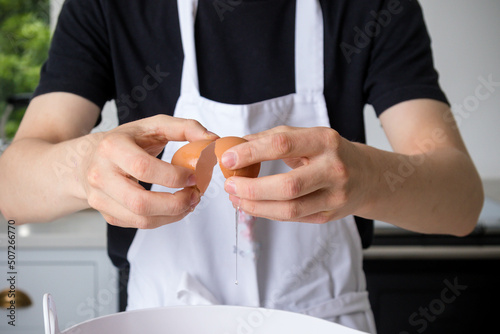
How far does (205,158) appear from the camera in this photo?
0.60 metres

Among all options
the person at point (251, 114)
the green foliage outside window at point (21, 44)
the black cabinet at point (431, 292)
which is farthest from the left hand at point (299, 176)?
the green foliage outside window at point (21, 44)

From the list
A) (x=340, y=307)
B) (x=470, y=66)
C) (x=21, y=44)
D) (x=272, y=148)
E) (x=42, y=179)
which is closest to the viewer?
(x=272, y=148)

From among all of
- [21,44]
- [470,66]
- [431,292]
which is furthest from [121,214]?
[21,44]

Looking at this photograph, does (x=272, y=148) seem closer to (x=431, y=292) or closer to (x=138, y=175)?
(x=138, y=175)

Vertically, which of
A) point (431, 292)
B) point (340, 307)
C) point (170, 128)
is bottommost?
point (431, 292)

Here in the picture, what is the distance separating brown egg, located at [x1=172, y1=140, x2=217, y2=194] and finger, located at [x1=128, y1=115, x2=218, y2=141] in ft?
0.04

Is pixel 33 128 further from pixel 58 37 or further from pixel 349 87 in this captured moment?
pixel 349 87

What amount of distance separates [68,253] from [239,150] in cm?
102

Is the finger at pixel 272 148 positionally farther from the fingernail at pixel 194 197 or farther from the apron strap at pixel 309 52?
the apron strap at pixel 309 52

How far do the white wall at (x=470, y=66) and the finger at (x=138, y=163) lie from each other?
4.78 feet

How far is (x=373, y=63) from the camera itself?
3.11ft

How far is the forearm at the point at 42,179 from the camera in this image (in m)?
0.68

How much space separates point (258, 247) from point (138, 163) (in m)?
0.39

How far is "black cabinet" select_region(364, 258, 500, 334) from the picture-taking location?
1.39 metres
